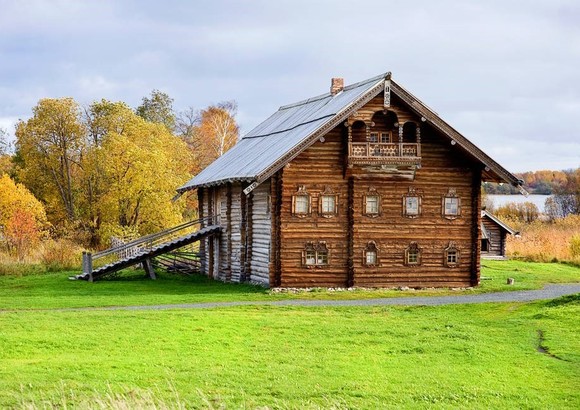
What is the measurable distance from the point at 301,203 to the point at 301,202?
42 mm

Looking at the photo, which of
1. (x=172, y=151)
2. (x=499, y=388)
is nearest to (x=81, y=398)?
(x=499, y=388)

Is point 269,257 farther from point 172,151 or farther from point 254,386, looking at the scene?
point 172,151

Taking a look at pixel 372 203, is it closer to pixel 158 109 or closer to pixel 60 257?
pixel 60 257

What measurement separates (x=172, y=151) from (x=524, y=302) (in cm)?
Result: 3792

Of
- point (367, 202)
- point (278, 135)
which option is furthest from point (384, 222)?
point (278, 135)

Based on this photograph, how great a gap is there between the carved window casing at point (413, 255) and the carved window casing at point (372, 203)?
210cm

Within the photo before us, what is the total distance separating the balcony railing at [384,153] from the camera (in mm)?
37906

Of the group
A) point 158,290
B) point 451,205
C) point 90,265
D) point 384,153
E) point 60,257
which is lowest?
point 158,290

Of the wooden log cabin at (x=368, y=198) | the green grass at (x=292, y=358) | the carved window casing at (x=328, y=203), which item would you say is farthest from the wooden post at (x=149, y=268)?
the green grass at (x=292, y=358)

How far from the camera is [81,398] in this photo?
1606 centimetres

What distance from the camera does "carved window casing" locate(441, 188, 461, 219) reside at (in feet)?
131

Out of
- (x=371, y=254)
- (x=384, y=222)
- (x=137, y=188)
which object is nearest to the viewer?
(x=371, y=254)

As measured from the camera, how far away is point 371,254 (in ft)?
128

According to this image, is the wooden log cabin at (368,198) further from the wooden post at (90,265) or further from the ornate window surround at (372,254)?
the wooden post at (90,265)
